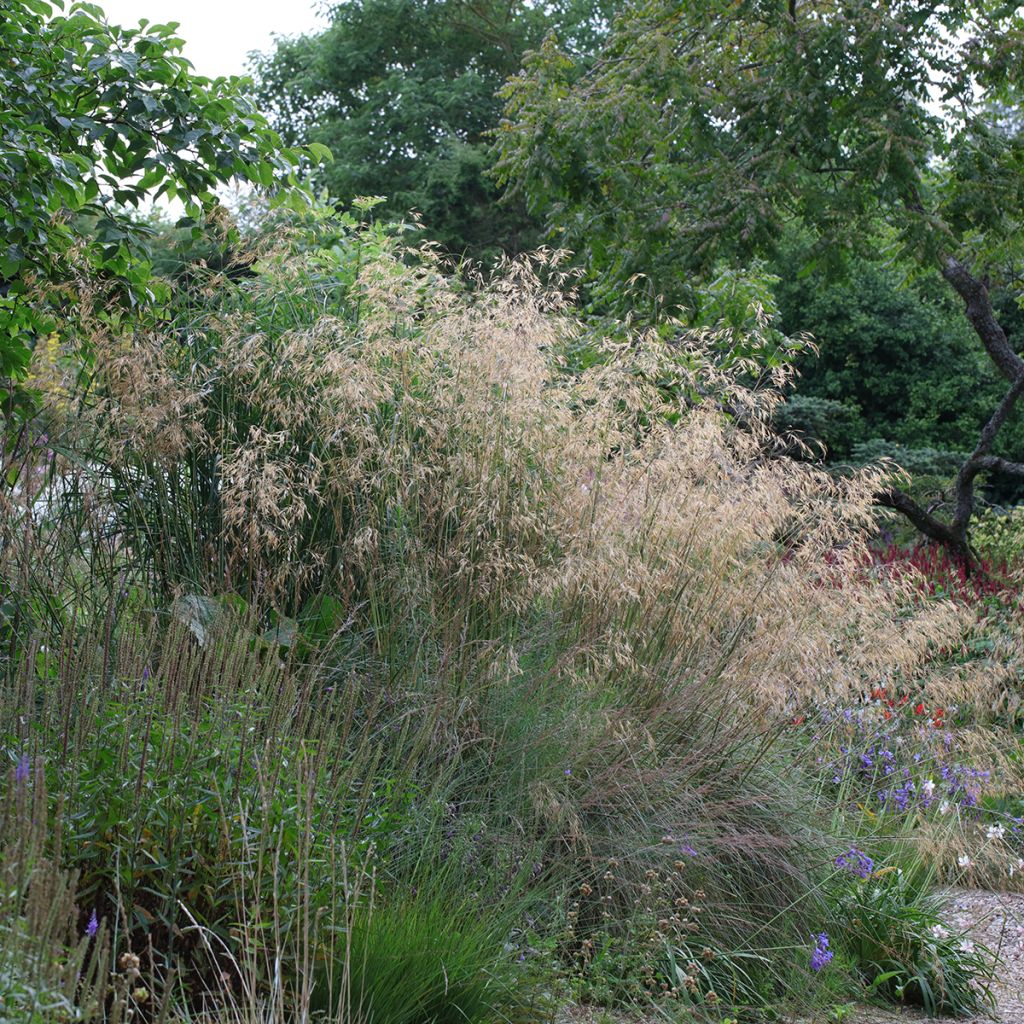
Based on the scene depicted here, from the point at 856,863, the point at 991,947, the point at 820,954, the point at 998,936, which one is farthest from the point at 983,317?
the point at 820,954

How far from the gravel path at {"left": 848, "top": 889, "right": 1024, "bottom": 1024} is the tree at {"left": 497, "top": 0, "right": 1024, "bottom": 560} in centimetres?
461

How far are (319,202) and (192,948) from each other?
538 centimetres

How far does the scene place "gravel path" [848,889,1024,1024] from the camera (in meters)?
3.53

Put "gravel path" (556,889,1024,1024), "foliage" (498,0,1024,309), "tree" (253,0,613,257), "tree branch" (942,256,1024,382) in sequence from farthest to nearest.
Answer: "tree" (253,0,613,257), "tree branch" (942,256,1024,382), "foliage" (498,0,1024,309), "gravel path" (556,889,1024,1024)

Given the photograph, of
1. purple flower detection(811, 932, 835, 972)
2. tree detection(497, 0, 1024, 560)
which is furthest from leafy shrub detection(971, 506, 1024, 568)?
purple flower detection(811, 932, 835, 972)

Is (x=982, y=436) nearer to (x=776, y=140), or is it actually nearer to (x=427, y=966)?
(x=776, y=140)

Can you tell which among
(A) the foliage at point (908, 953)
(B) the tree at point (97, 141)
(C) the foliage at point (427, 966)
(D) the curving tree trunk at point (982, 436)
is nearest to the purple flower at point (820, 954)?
(A) the foliage at point (908, 953)

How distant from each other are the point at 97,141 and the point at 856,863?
390cm

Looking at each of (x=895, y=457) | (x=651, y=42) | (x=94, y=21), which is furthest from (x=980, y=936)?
(x=895, y=457)

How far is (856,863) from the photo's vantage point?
379 centimetres

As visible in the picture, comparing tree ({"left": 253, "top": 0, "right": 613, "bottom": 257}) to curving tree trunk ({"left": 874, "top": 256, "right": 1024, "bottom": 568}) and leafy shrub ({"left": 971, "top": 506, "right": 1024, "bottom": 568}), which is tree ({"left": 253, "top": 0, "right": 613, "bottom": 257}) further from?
curving tree trunk ({"left": 874, "top": 256, "right": 1024, "bottom": 568})

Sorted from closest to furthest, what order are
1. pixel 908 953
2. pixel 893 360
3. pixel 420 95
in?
pixel 908 953, pixel 893 360, pixel 420 95

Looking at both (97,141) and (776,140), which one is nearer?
(97,141)

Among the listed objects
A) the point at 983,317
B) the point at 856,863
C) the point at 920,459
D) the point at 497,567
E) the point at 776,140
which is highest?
the point at 776,140
